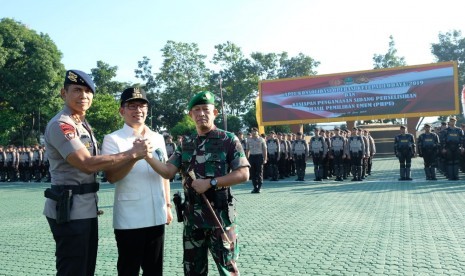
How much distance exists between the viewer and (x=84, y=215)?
9.48 ft

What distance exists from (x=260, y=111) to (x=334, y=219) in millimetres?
21141

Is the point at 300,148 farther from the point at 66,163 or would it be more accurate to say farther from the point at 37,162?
the point at 66,163

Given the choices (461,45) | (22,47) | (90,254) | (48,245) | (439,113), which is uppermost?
(461,45)

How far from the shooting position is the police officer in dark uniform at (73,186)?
9.14ft

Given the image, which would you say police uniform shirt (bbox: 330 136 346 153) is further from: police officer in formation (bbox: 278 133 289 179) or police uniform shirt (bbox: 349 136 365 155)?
police officer in formation (bbox: 278 133 289 179)

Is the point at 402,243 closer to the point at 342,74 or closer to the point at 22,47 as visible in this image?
the point at 342,74

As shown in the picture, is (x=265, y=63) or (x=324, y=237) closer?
(x=324, y=237)

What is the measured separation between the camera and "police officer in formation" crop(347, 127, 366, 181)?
15.0 meters

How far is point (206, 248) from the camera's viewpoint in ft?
10.5

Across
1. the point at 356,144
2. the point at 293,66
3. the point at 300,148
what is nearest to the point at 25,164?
the point at 300,148

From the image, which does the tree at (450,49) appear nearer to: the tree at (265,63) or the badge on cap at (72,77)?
the tree at (265,63)

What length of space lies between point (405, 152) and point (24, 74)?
93.1ft

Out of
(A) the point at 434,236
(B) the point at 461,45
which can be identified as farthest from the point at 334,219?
(B) the point at 461,45

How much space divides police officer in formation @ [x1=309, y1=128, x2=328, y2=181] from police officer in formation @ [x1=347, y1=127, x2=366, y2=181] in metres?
0.92
